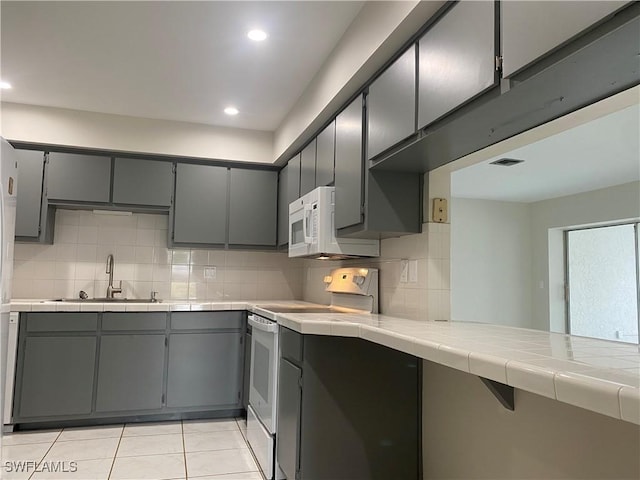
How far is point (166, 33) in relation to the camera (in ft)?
8.34

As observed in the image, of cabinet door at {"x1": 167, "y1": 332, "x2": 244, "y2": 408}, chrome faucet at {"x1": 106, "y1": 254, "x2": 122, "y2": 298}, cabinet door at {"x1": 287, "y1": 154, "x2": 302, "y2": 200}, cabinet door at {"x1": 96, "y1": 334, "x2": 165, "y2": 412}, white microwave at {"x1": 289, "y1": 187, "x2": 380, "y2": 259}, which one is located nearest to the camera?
white microwave at {"x1": 289, "y1": 187, "x2": 380, "y2": 259}

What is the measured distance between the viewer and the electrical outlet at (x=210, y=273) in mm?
4344

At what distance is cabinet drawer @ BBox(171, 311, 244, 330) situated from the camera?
11.8ft

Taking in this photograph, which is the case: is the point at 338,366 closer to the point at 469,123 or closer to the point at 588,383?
the point at 469,123

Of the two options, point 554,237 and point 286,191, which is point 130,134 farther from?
point 554,237

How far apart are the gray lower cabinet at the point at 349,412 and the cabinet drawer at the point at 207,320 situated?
1.43 meters

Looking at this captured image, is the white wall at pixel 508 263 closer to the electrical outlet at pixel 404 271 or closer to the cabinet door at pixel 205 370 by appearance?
the cabinet door at pixel 205 370

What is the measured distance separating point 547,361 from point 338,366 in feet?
4.16

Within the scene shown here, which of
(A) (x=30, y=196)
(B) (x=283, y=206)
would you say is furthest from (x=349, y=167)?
Result: (A) (x=30, y=196)

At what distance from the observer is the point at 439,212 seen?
248cm

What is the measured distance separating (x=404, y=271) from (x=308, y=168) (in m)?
1.19

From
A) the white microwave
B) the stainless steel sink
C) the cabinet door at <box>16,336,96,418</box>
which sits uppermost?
the white microwave

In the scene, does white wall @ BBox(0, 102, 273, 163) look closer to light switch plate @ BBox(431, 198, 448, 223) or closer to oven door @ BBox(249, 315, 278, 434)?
oven door @ BBox(249, 315, 278, 434)

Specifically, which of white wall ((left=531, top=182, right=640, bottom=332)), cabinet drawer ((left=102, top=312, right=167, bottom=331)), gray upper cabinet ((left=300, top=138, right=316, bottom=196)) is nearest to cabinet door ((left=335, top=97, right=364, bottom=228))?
gray upper cabinet ((left=300, top=138, right=316, bottom=196))
